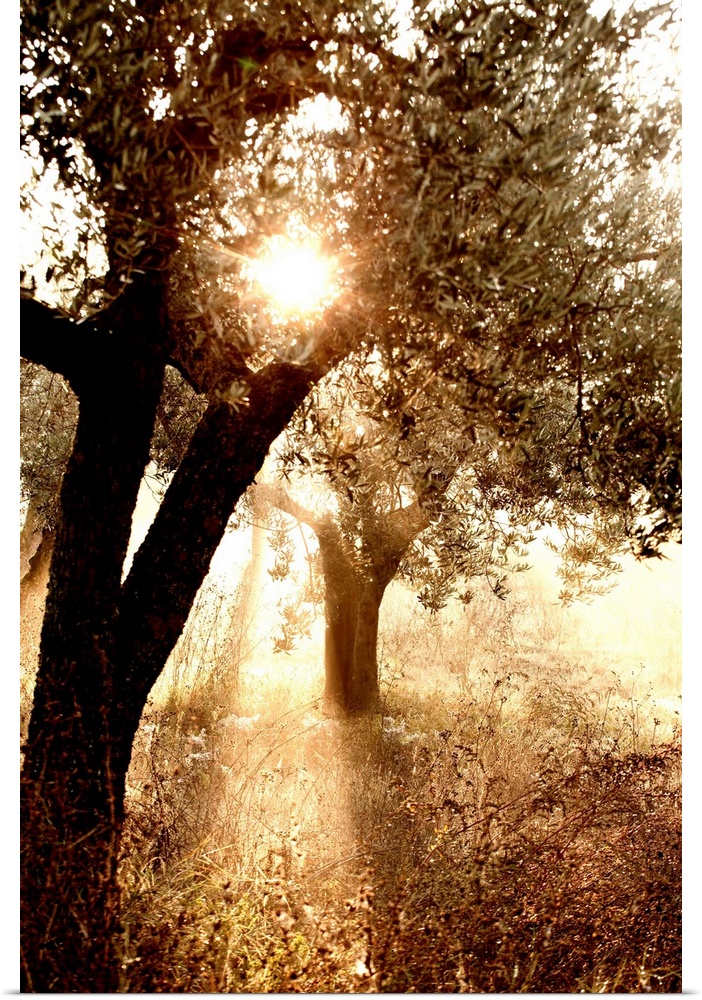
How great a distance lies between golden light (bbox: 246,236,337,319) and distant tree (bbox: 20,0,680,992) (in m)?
0.09

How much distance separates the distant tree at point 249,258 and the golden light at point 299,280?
0.09 metres

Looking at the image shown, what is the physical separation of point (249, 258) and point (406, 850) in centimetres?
427

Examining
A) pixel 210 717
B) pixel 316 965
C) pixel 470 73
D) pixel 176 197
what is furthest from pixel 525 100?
pixel 210 717

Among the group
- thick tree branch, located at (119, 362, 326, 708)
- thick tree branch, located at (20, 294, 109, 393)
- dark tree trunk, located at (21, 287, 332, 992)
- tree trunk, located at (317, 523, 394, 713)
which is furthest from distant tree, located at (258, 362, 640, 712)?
thick tree branch, located at (20, 294, 109, 393)

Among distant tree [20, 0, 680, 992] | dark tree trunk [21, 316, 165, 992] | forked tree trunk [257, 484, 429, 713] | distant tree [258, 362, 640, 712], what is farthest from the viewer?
forked tree trunk [257, 484, 429, 713]

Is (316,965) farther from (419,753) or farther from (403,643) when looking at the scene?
(403,643)

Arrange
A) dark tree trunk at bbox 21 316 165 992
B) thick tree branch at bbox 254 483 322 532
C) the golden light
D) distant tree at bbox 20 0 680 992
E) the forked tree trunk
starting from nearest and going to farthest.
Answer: distant tree at bbox 20 0 680 992 → the golden light → dark tree trunk at bbox 21 316 165 992 → the forked tree trunk → thick tree branch at bbox 254 483 322 532

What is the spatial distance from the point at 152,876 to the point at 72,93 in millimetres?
4066

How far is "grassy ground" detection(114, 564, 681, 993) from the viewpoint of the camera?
3781mm

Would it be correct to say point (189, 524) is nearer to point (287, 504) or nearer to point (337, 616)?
point (287, 504)

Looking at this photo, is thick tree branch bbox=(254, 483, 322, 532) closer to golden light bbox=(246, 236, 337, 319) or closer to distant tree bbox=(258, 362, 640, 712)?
distant tree bbox=(258, 362, 640, 712)

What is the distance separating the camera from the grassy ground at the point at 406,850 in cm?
378

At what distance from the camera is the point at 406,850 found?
5223mm

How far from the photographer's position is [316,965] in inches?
149
